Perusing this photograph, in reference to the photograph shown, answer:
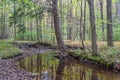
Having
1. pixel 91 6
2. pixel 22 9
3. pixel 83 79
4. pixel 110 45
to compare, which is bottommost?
pixel 83 79

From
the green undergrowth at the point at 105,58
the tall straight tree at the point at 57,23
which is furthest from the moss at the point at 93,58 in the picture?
the tall straight tree at the point at 57,23

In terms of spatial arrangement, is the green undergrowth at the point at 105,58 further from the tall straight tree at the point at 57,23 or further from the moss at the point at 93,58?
the tall straight tree at the point at 57,23

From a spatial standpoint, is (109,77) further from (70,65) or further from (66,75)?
(70,65)

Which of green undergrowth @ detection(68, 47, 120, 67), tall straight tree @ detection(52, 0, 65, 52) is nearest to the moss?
green undergrowth @ detection(68, 47, 120, 67)

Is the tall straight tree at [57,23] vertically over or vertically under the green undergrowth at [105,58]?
over

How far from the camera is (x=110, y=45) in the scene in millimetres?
17656

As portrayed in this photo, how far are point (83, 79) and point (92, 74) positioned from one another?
1225 mm

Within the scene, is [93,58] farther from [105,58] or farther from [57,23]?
[57,23]

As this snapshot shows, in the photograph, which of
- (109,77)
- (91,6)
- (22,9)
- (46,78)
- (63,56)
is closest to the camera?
(46,78)

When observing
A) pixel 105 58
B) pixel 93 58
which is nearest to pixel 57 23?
pixel 93 58

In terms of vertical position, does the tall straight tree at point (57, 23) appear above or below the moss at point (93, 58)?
above

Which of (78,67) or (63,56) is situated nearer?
(78,67)

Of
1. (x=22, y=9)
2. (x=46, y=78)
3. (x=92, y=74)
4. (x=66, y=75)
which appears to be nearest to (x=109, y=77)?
(x=92, y=74)

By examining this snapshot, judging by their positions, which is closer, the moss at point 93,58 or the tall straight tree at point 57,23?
the moss at point 93,58
